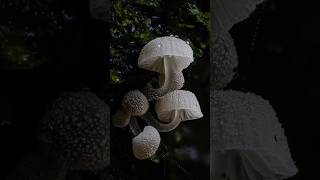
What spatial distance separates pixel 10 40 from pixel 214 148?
23.7 inches

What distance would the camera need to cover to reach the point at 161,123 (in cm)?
108

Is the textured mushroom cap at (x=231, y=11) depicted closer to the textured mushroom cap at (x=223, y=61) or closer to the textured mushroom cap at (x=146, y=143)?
the textured mushroom cap at (x=223, y=61)

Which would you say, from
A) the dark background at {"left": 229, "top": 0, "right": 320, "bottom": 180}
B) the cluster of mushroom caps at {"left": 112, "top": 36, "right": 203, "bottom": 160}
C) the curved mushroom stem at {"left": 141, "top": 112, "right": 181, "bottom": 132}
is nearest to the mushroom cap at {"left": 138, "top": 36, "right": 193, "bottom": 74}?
the cluster of mushroom caps at {"left": 112, "top": 36, "right": 203, "bottom": 160}

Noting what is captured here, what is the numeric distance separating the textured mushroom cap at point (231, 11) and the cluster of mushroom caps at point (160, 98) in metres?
0.19

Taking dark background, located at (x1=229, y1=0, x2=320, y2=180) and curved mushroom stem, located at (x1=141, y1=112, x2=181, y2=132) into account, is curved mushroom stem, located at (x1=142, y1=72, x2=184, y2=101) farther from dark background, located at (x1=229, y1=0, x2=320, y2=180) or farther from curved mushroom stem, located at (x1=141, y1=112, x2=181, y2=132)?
dark background, located at (x1=229, y1=0, x2=320, y2=180)

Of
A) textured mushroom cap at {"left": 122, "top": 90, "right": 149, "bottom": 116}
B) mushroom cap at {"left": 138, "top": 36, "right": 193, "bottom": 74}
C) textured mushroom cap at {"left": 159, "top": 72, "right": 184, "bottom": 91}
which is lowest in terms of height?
textured mushroom cap at {"left": 122, "top": 90, "right": 149, "bottom": 116}

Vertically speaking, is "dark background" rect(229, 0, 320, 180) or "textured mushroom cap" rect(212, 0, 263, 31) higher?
"textured mushroom cap" rect(212, 0, 263, 31)

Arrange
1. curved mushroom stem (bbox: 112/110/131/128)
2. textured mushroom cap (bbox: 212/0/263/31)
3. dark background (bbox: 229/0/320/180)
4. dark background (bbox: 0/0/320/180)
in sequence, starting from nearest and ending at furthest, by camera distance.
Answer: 1. dark background (bbox: 0/0/320/180)
2. curved mushroom stem (bbox: 112/110/131/128)
3. textured mushroom cap (bbox: 212/0/263/31)
4. dark background (bbox: 229/0/320/180)

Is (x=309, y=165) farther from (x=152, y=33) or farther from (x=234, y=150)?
(x=152, y=33)

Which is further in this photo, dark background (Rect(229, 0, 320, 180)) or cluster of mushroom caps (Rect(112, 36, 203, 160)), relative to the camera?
dark background (Rect(229, 0, 320, 180))

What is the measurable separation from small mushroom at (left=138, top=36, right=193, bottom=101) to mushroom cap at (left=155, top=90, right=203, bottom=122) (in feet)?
0.07

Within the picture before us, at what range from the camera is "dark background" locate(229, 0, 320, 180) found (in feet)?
4.28

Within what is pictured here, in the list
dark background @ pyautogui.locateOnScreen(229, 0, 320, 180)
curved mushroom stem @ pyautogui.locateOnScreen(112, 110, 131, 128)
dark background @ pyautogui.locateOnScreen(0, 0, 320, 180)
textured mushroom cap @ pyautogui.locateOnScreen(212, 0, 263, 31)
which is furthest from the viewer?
dark background @ pyautogui.locateOnScreen(229, 0, 320, 180)

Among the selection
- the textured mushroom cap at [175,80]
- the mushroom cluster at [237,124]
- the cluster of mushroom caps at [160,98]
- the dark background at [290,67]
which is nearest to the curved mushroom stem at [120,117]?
the cluster of mushroom caps at [160,98]
